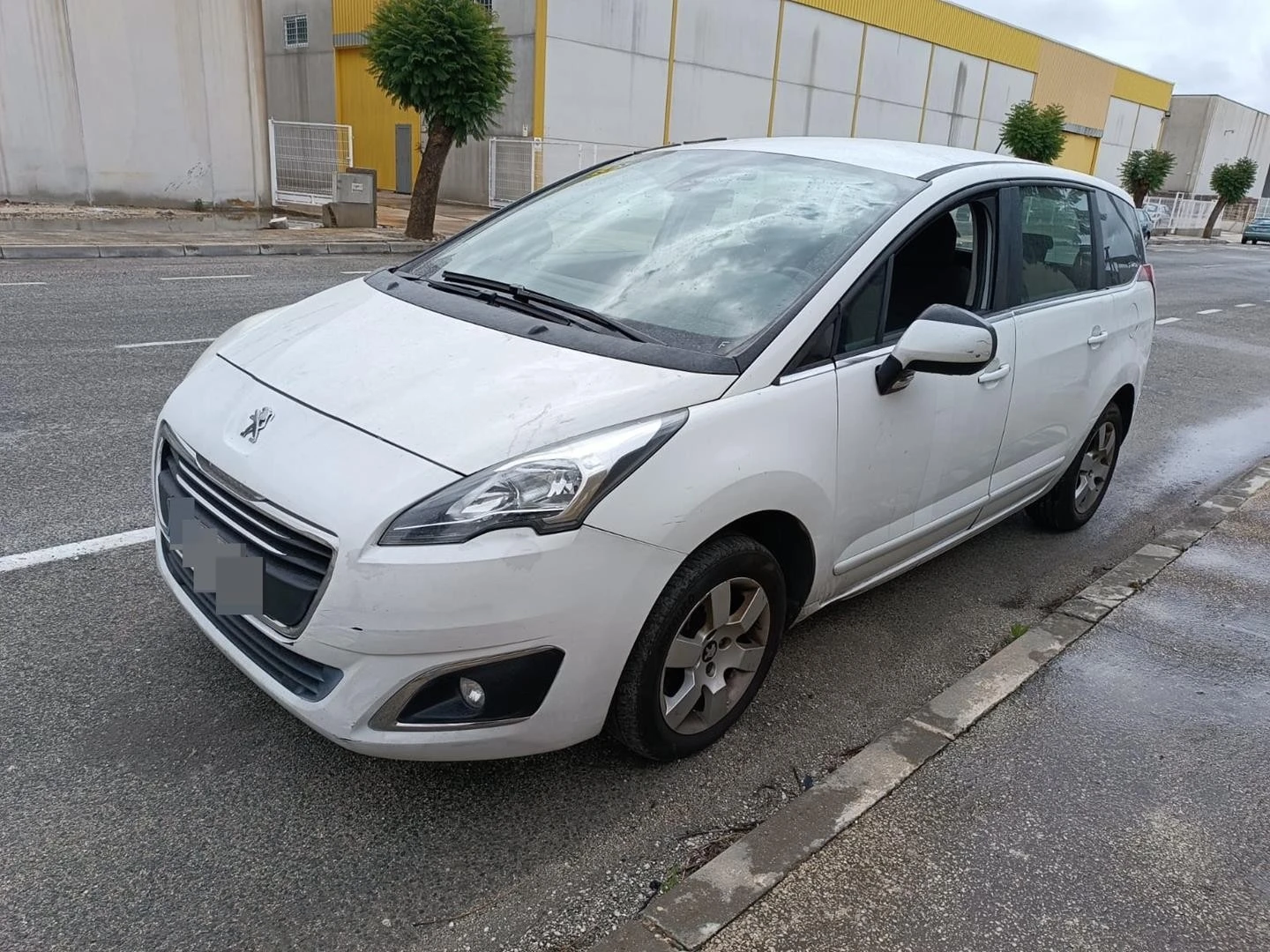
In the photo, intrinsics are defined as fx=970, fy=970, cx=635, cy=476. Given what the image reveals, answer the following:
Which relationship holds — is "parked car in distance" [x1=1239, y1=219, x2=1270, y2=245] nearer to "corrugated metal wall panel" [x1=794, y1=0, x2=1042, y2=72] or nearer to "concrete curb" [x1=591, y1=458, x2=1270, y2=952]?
"corrugated metal wall panel" [x1=794, y1=0, x2=1042, y2=72]

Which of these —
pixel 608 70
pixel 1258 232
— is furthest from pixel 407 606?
pixel 1258 232

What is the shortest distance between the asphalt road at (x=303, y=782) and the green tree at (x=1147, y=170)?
43.0m

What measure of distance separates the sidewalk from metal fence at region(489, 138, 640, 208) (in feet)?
22.9

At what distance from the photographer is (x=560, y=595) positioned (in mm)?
2201

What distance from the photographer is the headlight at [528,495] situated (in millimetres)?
2156

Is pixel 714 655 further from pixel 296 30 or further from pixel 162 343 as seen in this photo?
pixel 296 30

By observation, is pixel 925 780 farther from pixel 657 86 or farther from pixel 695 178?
pixel 657 86

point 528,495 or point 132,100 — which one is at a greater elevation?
point 132,100

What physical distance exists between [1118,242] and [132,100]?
16255mm

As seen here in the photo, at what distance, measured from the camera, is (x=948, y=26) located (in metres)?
35.3

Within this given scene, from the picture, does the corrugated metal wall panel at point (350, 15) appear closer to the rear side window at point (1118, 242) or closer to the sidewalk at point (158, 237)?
the sidewalk at point (158, 237)

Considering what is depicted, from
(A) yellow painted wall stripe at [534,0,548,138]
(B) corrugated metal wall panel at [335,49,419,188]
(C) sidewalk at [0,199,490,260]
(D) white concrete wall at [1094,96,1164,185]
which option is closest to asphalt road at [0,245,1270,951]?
(C) sidewalk at [0,199,490,260]

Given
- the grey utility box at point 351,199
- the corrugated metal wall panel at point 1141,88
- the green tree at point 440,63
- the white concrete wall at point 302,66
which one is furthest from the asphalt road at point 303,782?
the corrugated metal wall panel at point 1141,88

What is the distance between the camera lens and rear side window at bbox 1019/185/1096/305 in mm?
3775
